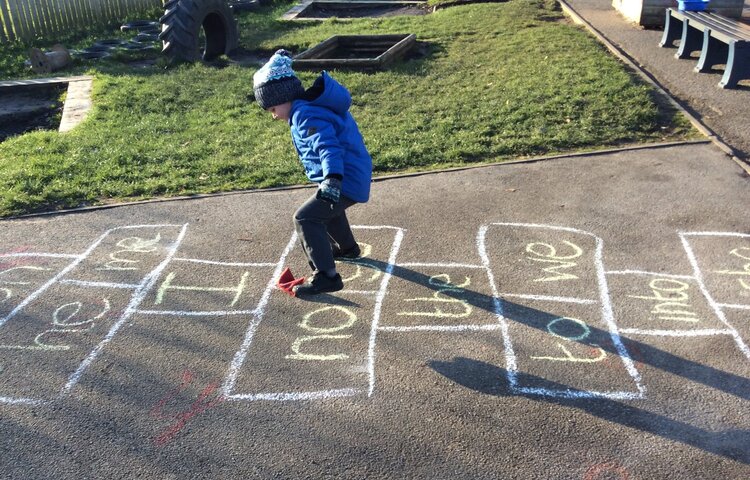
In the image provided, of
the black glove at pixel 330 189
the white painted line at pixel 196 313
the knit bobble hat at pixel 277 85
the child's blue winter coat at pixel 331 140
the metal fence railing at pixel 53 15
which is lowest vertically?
the white painted line at pixel 196 313

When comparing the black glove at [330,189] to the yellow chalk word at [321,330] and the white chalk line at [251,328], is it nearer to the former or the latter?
the yellow chalk word at [321,330]

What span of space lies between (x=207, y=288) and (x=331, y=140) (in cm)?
137

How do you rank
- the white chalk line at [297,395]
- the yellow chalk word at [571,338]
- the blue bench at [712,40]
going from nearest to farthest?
the white chalk line at [297,395] → the yellow chalk word at [571,338] → the blue bench at [712,40]

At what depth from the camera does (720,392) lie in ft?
12.3

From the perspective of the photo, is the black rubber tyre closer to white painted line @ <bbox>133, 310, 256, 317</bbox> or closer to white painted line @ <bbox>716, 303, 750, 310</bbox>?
white painted line @ <bbox>133, 310, 256, 317</bbox>

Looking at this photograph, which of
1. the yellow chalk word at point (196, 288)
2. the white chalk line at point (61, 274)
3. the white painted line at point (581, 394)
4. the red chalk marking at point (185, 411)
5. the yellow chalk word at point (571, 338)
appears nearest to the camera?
the red chalk marking at point (185, 411)

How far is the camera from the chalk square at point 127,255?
5.20 m

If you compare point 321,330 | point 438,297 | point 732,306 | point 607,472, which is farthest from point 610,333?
point 321,330

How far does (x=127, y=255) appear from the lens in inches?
217

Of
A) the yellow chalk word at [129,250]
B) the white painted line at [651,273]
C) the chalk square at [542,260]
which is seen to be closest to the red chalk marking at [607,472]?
the chalk square at [542,260]

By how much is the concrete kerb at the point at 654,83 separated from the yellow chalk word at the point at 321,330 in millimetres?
4056

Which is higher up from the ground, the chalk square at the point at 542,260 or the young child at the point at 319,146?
the young child at the point at 319,146

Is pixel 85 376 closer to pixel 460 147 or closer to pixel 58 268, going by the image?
pixel 58 268

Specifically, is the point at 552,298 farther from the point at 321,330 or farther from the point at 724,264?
the point at 321,330
